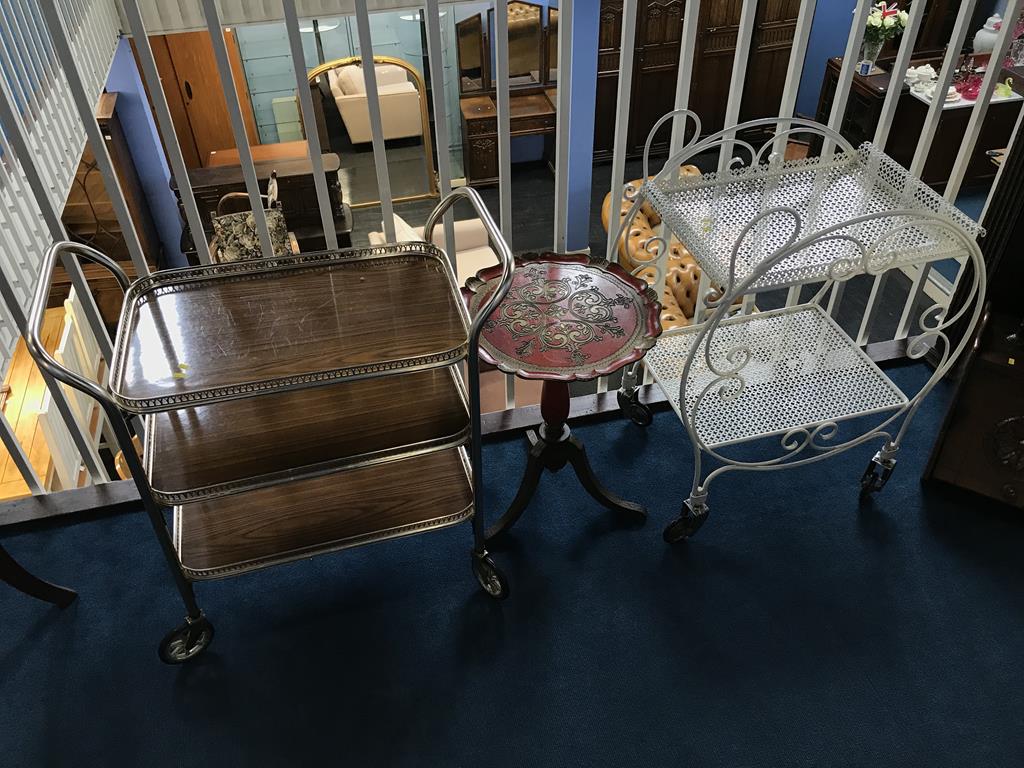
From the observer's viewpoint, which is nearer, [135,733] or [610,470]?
[135,733]

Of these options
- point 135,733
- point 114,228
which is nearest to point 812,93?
point 114,228

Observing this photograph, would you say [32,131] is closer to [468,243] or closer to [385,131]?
[468,243]

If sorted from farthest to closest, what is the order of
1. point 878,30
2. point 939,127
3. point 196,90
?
point 196,90
point 878,30
point 939,127

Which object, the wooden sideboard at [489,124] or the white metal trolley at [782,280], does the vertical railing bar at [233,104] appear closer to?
the white metal trolley at [782,280]

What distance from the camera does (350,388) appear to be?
70.9 inches

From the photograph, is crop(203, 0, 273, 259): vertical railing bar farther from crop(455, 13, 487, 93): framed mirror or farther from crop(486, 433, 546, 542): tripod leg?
crop(455, 13, 487, 93): framed mirror

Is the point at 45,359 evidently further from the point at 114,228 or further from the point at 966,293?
the point at 114,228

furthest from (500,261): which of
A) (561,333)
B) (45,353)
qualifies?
(45,353)

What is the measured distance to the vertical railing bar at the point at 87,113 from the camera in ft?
5.23

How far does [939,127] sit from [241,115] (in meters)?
5.16

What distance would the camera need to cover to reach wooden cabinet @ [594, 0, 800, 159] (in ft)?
22.8

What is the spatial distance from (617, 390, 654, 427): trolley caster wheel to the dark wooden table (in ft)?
1.06

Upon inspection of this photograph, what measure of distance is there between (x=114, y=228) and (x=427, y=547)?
4.81 meters

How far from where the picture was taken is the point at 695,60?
720 cm
